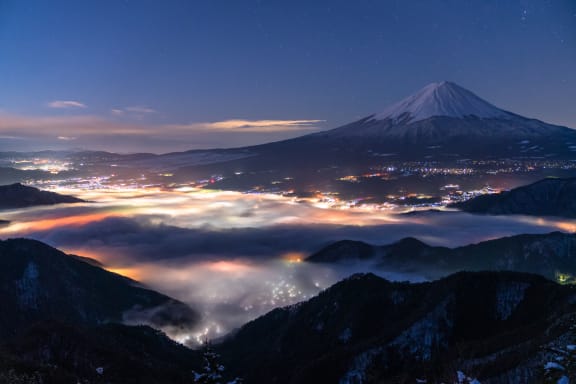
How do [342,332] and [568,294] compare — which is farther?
[342,332]

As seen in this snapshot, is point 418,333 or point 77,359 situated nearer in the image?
point 77,359

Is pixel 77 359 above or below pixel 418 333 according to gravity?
below

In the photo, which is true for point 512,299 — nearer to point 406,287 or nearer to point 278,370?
point 406,287

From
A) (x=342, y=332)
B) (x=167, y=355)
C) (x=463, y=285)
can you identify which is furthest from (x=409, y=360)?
(x=167, y=355)

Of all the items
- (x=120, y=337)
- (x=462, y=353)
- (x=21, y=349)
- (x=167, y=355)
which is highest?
(x=462, y=353)

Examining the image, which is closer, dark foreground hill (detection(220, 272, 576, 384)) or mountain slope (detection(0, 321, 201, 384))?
dark foreground hill (detection(220, 272, 576, 384))

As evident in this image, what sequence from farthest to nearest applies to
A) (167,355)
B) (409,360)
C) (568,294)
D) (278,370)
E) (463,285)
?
(167,355) → (278,370) → (463,285) → (409,360) → (568,294)

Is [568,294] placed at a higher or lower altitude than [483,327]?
higher

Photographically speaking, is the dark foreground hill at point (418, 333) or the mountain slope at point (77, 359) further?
the mountain slope at point (77, 359)
